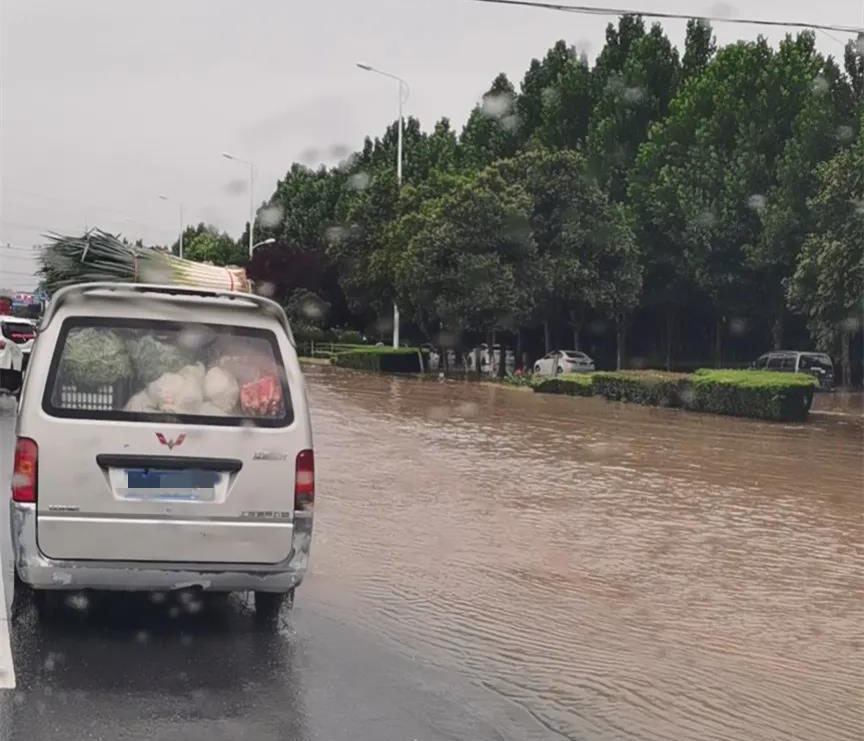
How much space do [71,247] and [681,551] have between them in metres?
5.71

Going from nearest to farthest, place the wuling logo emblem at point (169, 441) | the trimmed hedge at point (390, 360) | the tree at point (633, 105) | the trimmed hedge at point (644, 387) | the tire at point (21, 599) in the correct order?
the wuling logo emblem at point (169, 441) < the tire at point (21, 599) < the trimmed hedge at point (644, 387) < the trimmed hedge at point (390, 360) < the tree at point (633, 105)

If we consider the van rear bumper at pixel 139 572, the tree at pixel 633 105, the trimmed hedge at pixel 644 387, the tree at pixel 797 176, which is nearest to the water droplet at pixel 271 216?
the tree at pixel 633 105

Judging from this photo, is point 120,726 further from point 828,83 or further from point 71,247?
point 828,83

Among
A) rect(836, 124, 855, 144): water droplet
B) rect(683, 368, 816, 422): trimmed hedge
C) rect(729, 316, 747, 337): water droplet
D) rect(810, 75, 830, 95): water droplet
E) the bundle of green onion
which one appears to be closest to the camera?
the bundle of green onion

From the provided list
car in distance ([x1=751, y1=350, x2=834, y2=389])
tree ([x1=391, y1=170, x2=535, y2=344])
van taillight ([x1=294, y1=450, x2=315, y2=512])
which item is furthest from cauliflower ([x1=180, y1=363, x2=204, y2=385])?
car in distance ([x1=751, y1=350, x2=834, y2=389])

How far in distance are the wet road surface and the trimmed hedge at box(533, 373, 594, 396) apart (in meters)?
18.0

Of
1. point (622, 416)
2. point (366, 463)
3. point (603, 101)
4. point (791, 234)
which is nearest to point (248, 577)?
point (366, 463)

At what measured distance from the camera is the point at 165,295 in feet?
23.1

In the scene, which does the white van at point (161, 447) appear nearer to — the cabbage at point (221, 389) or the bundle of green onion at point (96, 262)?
the cabbage at point (221, 389)

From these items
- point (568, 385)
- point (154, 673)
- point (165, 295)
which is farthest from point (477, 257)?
point (154, 673)

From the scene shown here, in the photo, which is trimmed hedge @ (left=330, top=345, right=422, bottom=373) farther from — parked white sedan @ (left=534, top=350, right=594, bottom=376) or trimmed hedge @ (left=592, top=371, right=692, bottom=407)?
trimmed hedge @ (left=592, top=371, right=692, bottom=407)

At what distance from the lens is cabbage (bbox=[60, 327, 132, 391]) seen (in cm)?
676

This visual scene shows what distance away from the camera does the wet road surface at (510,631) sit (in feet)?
19.4

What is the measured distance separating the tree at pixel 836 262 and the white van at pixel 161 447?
31.4 m
